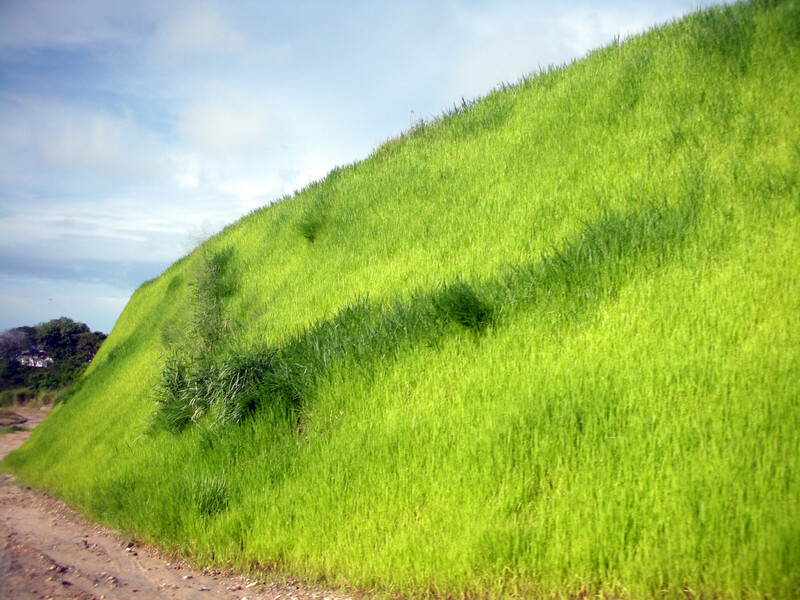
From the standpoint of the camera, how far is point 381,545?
138 inches

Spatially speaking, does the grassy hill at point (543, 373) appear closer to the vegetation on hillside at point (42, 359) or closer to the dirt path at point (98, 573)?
the dirt path at point (98, 573)

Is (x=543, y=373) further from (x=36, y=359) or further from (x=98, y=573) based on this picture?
(x=36, y=359)

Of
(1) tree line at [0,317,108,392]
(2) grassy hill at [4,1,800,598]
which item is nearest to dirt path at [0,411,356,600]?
(2) grassy hill at [4,1,800,598]

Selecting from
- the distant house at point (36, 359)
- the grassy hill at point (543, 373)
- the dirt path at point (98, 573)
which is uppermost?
the distant house at point (36, 359)

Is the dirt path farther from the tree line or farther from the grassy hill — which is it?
the tree line

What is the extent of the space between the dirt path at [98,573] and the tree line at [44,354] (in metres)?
23.1

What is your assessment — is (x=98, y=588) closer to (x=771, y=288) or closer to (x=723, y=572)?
(x=723, y=572)

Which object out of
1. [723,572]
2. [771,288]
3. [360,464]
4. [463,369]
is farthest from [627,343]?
[360,464]

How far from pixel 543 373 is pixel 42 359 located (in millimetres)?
30642

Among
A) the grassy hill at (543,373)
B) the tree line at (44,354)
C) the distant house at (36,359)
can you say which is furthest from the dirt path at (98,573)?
the distant house at (36,359)

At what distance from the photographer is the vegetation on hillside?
26.2m

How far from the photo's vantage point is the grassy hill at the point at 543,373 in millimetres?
2865

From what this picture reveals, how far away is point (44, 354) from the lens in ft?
89.2

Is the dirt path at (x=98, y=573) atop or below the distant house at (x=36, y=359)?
below
